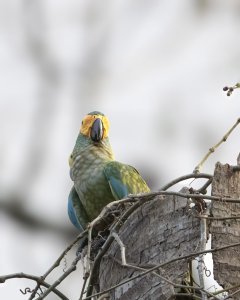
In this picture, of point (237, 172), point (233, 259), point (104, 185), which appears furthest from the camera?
point (104, 185)

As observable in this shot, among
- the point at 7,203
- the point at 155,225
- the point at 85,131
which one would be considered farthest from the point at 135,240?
the point at 85,131

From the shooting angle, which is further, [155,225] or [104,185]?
[104,185]

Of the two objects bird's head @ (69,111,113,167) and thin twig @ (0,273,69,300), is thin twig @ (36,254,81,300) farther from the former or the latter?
bird's head @ (69,111,113,167)

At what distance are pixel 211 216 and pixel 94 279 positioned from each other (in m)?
0.67

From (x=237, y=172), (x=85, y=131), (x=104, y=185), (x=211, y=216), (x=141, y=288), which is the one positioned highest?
(x=85, y=131)

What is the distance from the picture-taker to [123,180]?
4754 mm

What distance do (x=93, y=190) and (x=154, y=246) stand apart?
1.76 m

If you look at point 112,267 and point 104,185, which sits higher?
point 104,185

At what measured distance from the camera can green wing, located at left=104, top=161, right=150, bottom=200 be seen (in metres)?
4.77

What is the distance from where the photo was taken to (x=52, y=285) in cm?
317

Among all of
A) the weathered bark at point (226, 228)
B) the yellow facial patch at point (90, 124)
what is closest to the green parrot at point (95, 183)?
the yellow facial patch at point (90, 124)

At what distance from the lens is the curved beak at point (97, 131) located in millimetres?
5430

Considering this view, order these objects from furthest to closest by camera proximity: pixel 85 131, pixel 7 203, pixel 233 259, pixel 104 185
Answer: pixel 85 131
pixel 104 185
pixel 233 259
pixel 7 203

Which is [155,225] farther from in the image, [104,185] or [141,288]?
[104,185]
